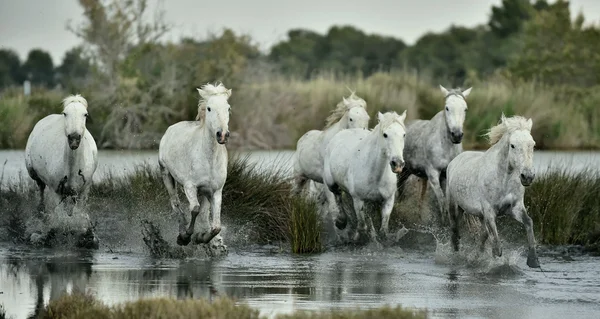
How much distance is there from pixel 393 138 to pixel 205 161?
2420mm

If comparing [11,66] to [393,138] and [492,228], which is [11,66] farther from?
[492,228]

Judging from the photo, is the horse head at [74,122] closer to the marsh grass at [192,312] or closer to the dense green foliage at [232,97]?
the marsh grass at [192,312]

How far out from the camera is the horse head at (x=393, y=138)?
17047 millimetres

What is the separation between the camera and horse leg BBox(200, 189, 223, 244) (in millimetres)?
16828

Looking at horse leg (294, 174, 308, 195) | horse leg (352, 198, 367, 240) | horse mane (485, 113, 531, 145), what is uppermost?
horse mane (485, 113, 531, 145)

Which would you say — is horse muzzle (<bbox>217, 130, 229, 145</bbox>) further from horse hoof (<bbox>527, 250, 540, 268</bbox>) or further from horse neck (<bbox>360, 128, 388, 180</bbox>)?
horse hoof (<bbox>527, 250, 540, 268</bbox>)

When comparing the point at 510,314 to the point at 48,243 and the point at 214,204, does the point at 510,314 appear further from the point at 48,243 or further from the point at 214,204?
the point at 48,243

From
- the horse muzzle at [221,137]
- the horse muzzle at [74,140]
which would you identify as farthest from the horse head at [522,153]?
the horse muzzle at [74,140]

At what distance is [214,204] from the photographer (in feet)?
56.1

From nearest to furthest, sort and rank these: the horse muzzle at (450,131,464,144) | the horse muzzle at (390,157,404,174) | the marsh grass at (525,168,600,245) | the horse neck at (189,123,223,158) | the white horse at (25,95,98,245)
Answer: the horse muzzle at (390,157,404,174) < the horse neck at (189,123,223,158) < the white horse at (25,95,98,245) < the horse muzzle at (450,131,464,144) < the marsh grass at (525,168,600,245)

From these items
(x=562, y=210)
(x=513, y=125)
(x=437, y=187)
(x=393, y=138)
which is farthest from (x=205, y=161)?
(x=562, y=210)

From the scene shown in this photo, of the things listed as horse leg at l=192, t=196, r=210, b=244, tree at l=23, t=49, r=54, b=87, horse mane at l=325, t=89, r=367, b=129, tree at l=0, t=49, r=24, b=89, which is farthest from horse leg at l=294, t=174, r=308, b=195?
tree at l=23, t=49, r=54, b=87

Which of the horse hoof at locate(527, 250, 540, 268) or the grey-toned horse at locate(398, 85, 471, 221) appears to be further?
the grey-toned horse at locate(398, 85, 471, 221)

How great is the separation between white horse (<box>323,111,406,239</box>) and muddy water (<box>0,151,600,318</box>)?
67 centimetres
